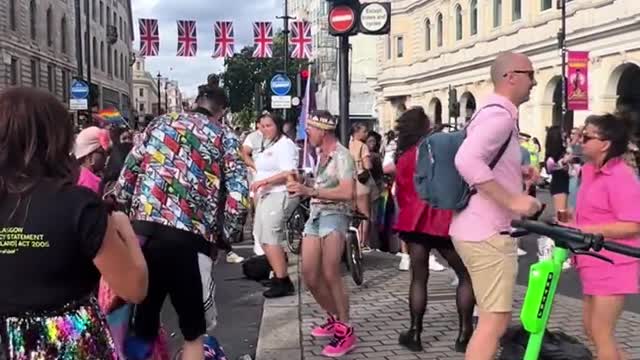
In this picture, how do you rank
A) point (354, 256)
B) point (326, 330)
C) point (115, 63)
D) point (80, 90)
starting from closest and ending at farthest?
point (326, 330) → point (354, 256) → point (80, 90) → point (115, 63)

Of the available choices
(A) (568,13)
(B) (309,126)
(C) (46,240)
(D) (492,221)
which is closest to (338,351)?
(B) (309,126)

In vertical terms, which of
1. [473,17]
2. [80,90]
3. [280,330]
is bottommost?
[280,330]

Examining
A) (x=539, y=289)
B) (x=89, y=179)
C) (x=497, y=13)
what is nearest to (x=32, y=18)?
(x=497, y=13)

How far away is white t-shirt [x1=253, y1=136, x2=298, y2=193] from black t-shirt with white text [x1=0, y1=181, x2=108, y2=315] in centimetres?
572

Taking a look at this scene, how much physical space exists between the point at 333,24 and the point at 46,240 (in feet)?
21.8

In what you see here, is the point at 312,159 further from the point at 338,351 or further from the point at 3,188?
the point at 3,188

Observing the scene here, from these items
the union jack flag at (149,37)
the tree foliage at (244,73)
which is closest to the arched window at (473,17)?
the tree foliage at (244,73)

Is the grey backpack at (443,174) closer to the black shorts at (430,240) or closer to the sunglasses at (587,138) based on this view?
the sunglasses at (587,138)

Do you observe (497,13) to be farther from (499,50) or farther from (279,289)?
(279,289)

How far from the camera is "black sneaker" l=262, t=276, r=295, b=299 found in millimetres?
7691

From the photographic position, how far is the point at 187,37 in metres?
28.2

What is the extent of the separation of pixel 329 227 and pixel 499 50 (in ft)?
138

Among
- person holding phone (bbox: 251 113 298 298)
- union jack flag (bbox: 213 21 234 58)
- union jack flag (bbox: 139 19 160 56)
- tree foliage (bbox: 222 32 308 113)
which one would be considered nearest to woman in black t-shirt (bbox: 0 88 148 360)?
person holding phone (bbox: 251 113 298 298)

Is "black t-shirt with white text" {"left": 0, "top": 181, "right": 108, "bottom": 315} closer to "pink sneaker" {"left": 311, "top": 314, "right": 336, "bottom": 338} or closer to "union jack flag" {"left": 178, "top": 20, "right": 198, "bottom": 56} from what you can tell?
"pink sneaker" {"left": 311, "top": 314, "right": 336, "bottom": 338}
